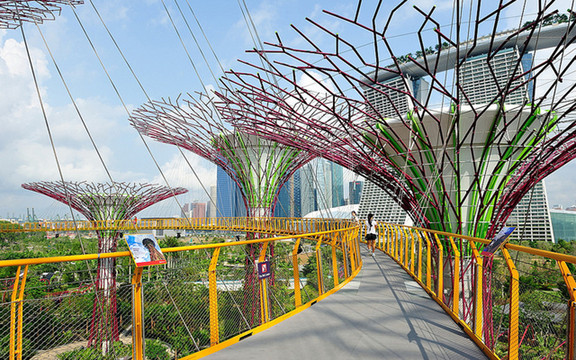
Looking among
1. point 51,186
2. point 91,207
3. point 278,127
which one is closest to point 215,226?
point 91,207

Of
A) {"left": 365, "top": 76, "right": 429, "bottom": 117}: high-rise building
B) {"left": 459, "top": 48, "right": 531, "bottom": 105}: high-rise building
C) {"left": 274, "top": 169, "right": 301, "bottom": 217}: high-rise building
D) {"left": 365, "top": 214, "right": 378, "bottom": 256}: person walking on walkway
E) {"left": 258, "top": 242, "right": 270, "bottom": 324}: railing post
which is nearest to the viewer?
{"left": 258, "top": 242, "right": 270, "bottom": 324}: railing post

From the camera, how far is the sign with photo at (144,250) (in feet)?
10.4

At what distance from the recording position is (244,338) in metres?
4.20

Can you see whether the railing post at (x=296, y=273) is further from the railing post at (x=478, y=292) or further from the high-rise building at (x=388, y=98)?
the high-rise building at (x=388, y=98)

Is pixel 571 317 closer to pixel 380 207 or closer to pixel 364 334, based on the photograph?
pixel 364 334

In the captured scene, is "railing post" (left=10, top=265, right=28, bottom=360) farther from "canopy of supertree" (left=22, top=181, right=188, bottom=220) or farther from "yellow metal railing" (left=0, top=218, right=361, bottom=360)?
"canopy of supertree" (left=22, top=181, right=188, bottom=220)

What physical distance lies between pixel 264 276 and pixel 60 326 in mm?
2300

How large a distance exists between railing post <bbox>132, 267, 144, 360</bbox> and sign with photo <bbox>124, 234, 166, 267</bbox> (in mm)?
165

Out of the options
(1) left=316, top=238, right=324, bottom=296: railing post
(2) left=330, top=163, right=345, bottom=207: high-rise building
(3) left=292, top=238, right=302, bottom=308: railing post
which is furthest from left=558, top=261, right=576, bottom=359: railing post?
(2) left=330, top=163, right=345, bottom=207: high-rise building

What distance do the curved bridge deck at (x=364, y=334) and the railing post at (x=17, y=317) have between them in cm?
163

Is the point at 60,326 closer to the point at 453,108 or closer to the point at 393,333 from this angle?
the point at 393,333

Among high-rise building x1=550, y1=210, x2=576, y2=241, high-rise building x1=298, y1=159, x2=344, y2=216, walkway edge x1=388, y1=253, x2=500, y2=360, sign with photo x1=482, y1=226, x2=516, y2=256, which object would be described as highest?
high-rise building x1=298, y1=159, x2=344, y2=216

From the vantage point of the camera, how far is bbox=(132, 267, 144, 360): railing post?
3381 millimetres

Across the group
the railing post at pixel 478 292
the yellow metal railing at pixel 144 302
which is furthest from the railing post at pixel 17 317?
the railing post at pixel 478 292
